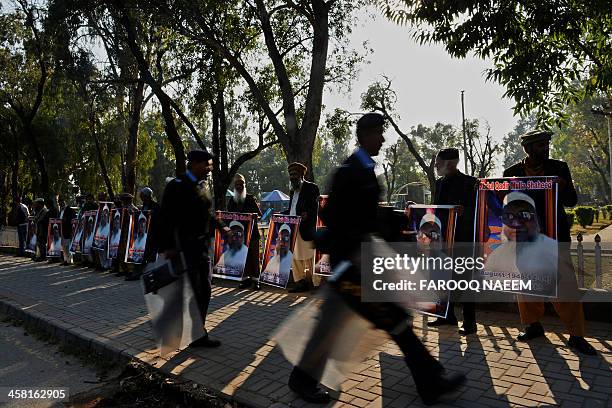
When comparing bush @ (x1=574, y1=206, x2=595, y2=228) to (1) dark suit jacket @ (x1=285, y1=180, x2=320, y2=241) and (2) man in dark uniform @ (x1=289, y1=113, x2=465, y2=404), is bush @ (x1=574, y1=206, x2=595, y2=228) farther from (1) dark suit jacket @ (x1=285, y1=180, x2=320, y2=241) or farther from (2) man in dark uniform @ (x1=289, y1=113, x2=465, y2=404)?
(2) man in dark uniform @ (x1=289, y1=113, x2=465, y2=404)

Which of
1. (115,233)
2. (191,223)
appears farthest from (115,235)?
(191,223)

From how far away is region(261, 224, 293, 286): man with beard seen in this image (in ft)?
24.4

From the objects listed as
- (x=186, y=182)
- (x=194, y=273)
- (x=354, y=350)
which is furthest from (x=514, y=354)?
(x=186, y=182)

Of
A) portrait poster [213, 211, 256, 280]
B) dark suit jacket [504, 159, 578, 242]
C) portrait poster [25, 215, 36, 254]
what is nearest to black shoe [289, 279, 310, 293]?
portrait poster [213, 211, 256, 280]

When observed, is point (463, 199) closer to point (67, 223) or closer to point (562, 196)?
point (562, 196)

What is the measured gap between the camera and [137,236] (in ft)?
32.8

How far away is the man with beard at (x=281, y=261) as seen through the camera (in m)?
7.43

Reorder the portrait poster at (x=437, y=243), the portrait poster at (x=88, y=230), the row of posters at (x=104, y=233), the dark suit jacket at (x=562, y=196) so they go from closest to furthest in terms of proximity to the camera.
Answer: the dark suit jacket at (x=562, y=196), the portrait poster at (x=437, y=243), the row of posters at (x=104, y=233), the portrait poster at (x=88, y=230)

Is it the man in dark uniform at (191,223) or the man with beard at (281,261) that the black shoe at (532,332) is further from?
the man with beard at (281,261)

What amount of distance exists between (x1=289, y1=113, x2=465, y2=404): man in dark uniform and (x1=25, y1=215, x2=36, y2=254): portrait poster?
14.2 metres

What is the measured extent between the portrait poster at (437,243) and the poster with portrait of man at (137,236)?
639 centimetres

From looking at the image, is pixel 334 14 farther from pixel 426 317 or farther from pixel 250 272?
pixel 426 317

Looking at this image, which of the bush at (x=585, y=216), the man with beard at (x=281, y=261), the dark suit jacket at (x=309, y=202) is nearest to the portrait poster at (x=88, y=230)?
the man with beard at (x=281, y=261)

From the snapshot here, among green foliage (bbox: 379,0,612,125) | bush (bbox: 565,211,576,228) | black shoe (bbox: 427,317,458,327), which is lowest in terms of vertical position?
black shoe (bbox: 427,317,458,327)
